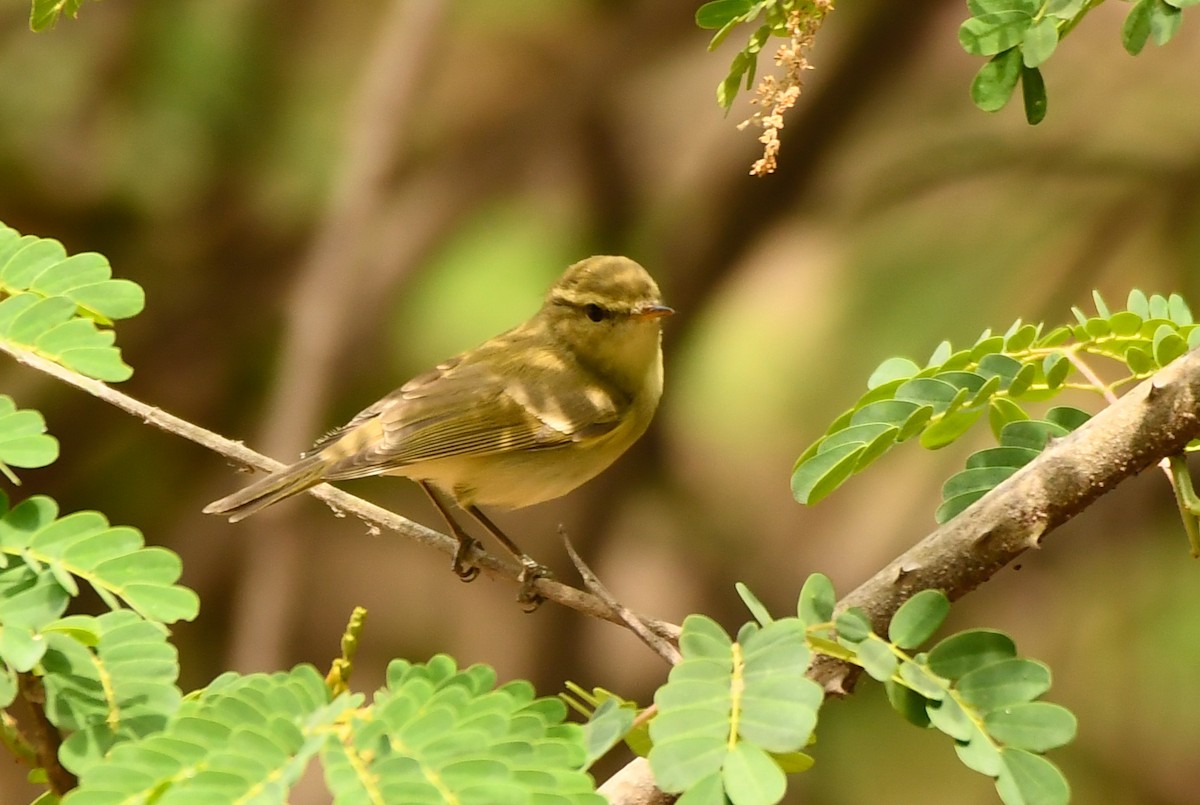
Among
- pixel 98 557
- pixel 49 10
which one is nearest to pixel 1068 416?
pixel 98 557

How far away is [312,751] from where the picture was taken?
0.81m

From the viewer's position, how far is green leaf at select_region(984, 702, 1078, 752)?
38.8 inches

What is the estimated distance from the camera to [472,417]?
2.60 metres

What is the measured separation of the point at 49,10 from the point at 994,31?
960 millimetres

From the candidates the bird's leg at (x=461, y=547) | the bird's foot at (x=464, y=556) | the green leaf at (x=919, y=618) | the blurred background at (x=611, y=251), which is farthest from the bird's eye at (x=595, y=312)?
the green leaf at (x=919, y=618)

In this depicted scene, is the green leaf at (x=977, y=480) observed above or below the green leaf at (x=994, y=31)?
below

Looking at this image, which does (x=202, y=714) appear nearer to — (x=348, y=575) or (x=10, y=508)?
(x=10, y=508)

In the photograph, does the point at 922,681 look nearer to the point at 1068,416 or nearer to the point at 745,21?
the point at 1068,416

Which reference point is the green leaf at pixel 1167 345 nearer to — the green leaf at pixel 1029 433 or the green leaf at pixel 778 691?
the green leaf at pixel 1029 433

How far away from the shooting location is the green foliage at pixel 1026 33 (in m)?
1.18

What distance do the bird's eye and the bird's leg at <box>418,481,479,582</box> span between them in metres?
0.55

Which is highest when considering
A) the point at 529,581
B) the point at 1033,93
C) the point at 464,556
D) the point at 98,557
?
the point at 1033,93

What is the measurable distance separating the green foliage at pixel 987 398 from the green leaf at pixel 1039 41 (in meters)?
0.30

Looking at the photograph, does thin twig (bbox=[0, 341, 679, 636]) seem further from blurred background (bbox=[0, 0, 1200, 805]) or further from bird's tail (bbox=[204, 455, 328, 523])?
blurred background (bbox=[0, 0, 1200, 805])
